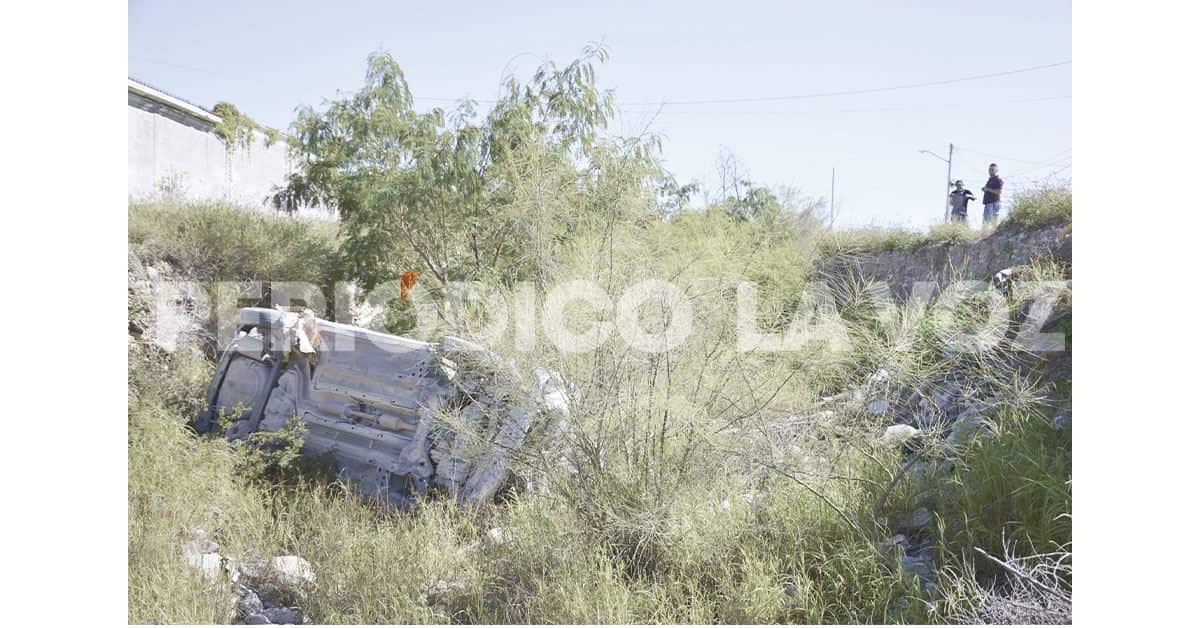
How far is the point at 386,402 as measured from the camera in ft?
15.8

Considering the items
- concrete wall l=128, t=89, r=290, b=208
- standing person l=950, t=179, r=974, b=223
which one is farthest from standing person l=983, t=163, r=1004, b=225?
concrete wall l=128, t=89, r=290, b=208

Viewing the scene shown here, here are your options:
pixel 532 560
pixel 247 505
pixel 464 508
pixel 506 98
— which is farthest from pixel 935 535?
pixel 506 98

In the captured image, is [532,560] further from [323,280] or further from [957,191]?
[957,191]

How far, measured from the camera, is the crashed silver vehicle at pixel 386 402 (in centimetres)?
386

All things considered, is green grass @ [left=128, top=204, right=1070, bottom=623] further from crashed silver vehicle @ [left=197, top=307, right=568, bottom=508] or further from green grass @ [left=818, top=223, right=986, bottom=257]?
green grass @ [left=818, top=223, right=986, bottom=257]

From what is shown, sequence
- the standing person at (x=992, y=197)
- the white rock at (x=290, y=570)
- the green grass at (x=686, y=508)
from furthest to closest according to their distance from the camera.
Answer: the standing person at (x=992, y=197), the white rock at (x=290, y=570), the green grass at (x=686, y=508)

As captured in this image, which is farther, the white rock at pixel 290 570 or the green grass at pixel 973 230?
the green grass at pixel 973 230

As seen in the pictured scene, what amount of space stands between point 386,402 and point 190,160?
24.4 feet

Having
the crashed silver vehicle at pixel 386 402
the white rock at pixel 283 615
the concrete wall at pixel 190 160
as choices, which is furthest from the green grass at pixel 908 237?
the white rock at pixel 283 615

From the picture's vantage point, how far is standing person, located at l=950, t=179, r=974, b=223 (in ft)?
31.1

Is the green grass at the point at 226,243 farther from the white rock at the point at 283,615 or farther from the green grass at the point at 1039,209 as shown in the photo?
the green grass at the point at 1039,209

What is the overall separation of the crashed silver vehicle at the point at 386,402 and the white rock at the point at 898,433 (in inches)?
83.3

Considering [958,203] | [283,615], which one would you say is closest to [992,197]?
[958,203]
